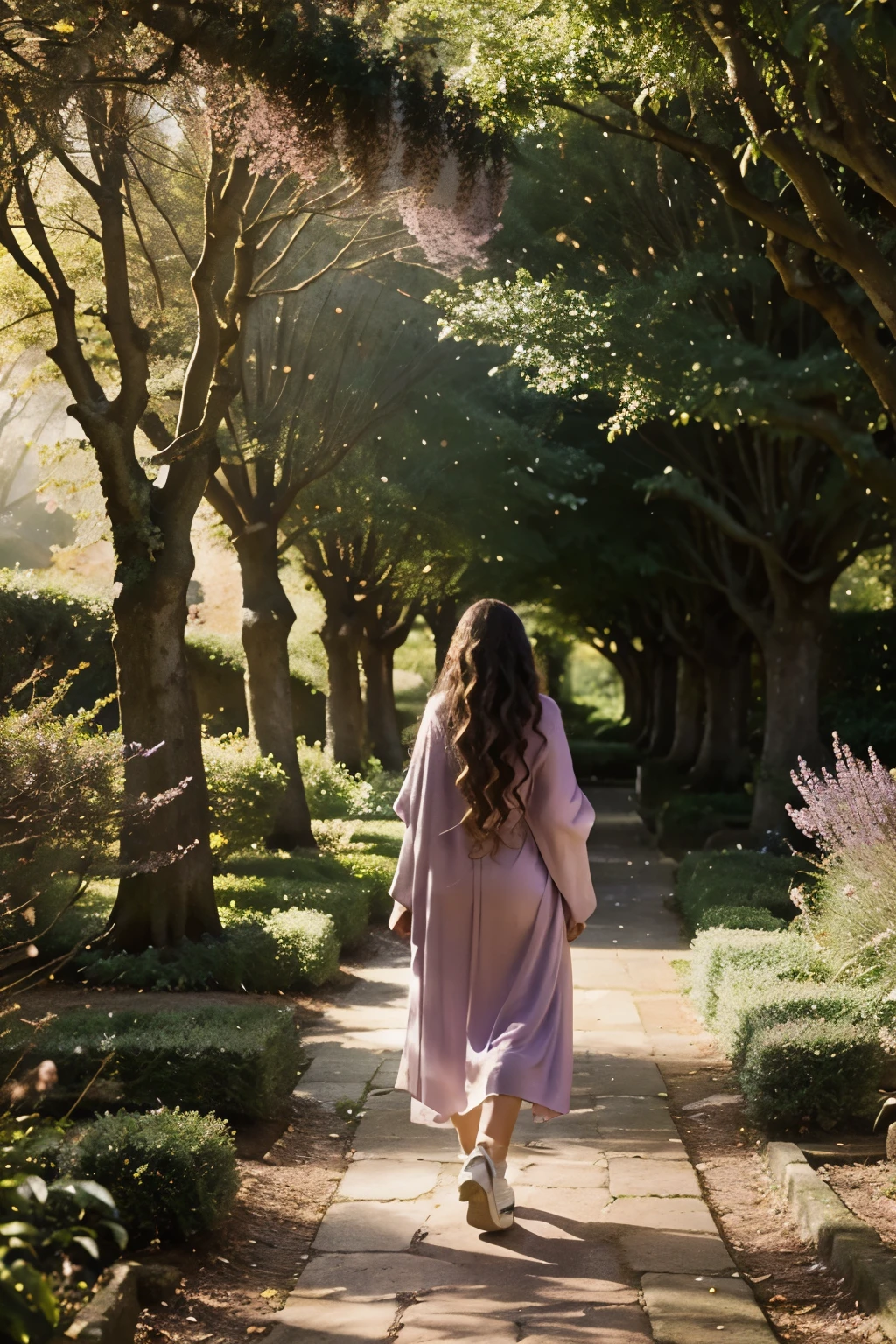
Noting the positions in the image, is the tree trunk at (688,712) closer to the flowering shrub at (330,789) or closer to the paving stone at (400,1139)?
the flowering shrub at (330,789)

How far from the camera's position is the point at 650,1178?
5.39 m

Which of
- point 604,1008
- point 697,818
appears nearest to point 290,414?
point 604,1008

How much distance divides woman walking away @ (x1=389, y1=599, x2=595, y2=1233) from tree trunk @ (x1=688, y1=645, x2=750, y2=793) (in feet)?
60.9

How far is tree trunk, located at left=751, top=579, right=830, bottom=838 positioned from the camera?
1559 cm

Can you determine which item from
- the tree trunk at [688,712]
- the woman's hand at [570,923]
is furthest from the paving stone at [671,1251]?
the tree trunk at [688,712]

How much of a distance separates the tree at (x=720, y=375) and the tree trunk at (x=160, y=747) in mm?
4474

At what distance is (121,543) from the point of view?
9141 millimetres

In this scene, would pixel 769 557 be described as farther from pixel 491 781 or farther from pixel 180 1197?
Result: pixel 180 1197

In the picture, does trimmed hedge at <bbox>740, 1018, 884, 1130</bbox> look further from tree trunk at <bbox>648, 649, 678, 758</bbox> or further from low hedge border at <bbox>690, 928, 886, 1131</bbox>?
tree trunk at <bbox>648, 649, 678, 758</bbox>

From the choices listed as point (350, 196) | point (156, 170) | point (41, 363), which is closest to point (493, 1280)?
point (350, 196)

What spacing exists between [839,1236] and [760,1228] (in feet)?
1.77

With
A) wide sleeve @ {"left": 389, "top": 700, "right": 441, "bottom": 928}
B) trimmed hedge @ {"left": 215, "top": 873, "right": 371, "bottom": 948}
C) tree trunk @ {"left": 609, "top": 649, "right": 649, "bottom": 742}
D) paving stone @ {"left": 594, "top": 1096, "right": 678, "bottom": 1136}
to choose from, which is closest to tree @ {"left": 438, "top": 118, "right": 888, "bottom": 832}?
trimmed hedge @ {"left": 215, "top": 873, "right": 371, "bottom": 948}

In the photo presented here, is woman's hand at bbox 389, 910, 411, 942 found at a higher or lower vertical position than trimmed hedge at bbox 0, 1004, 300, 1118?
higher

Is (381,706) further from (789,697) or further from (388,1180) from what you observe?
(388,1180)
